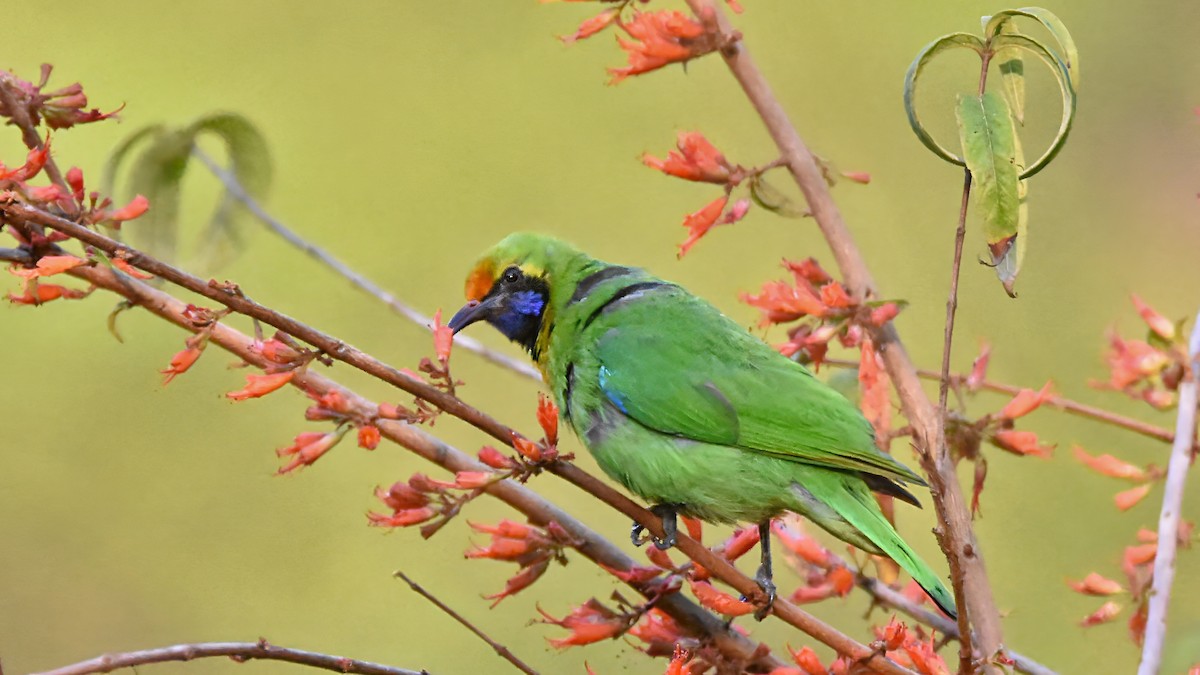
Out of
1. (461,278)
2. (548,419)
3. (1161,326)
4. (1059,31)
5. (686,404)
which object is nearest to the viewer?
(1059,31)

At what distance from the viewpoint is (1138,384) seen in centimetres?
229

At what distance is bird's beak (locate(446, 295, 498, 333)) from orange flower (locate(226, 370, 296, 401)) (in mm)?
1087

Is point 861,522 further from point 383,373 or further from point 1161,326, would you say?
point 383,373

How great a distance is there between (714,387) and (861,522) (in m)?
0.46

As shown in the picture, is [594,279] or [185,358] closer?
[185,358]

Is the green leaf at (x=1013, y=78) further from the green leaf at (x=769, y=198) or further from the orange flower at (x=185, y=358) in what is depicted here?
the orange flower at (x=185, y=358)

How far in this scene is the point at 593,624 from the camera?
1913 mm

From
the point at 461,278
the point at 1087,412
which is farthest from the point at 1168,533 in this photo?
the point at 461,278

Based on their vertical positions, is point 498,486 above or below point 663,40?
below

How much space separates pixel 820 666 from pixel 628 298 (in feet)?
3.81

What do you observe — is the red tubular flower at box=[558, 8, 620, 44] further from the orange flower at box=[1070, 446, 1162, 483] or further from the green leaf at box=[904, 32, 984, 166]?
the orange flower at box=[1070, 446, 1162, 483]

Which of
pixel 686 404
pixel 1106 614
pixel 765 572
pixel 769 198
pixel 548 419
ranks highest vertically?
pixel 769 198

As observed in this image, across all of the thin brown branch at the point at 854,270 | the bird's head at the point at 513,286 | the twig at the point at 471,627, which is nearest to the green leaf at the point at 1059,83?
the thin brown branch at the point at 854,270

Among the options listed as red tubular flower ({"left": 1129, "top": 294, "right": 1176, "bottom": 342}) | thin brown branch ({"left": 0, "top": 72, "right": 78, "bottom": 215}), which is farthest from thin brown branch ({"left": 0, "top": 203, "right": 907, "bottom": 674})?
red tubular flower ({"left": 1129, "top": 294, "right": 1176, "bottom": 342})
